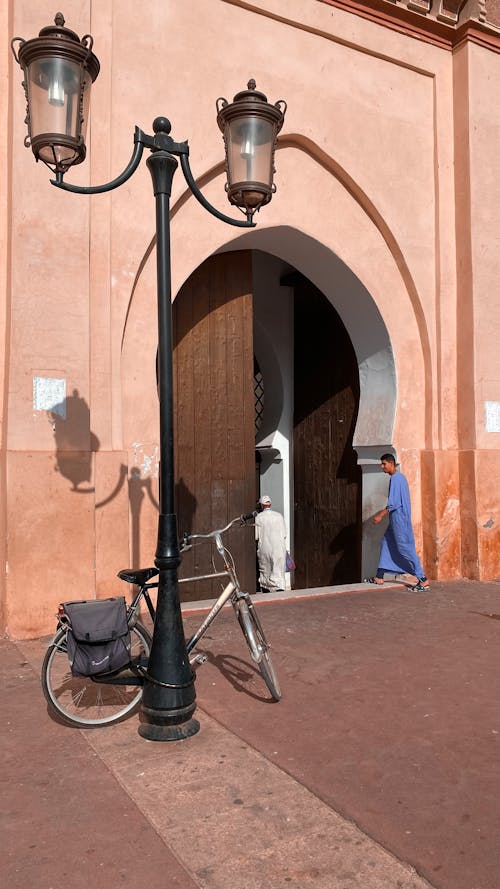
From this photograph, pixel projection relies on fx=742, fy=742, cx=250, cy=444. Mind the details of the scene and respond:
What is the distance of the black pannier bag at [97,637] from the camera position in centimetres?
359

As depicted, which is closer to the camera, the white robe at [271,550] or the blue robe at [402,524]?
the blue robe at [402,524]

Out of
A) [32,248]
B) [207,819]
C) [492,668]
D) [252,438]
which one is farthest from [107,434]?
[207,819]

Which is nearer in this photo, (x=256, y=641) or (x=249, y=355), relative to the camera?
(x=256, y=641)

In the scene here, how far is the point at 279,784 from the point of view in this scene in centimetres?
309

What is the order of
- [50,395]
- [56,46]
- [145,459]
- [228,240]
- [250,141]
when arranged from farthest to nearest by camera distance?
[228,240], [145,459], [50,395], [250,141], [56,46]

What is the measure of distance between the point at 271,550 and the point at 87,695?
394cm

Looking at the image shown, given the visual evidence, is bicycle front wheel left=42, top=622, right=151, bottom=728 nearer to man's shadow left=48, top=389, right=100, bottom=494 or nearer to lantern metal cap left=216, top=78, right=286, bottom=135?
man's shadow left=48, top=389, right=100, bottom=494

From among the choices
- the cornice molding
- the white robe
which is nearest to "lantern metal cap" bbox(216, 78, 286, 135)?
the white robe

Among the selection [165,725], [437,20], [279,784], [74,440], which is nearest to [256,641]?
[165,725]

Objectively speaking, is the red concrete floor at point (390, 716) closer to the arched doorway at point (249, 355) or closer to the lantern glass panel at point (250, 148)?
the arched doorway at point (249, 355)

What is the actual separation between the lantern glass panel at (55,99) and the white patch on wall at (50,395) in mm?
2436

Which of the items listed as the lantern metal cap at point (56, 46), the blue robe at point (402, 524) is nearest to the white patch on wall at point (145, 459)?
the blue robe at point (402, 524)

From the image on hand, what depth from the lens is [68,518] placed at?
5.79 metres

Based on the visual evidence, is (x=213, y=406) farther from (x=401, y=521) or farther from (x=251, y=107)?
(x=251, y=107)
